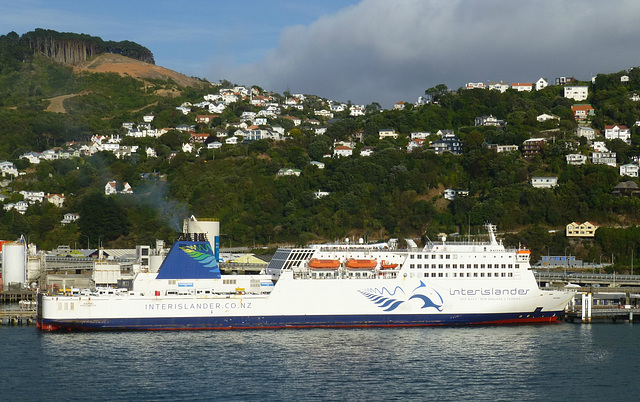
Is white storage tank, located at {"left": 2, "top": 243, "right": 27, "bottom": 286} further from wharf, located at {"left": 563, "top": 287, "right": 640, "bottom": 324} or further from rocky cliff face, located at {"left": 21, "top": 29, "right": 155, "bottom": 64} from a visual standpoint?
rocky cliff face, located at {"left": 21, "top": 29, "right": 155, "bottom": 64}

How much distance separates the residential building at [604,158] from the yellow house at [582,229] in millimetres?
15939

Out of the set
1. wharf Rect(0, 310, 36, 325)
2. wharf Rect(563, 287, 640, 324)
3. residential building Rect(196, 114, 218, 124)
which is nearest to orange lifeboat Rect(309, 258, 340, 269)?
wharf Rect(563, 287, 640, 324)

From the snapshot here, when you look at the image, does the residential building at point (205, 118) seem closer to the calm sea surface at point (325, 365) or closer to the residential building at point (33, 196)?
the residential building at point (33, 196)

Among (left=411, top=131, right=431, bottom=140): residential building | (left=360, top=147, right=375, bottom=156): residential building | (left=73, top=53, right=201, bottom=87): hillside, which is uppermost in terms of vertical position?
(left=73, top=53, right=201, bottom=87): hillside

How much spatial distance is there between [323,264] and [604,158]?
60146 mm

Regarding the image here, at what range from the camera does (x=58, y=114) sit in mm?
137875

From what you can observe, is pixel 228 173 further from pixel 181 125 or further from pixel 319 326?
pixel 319 326

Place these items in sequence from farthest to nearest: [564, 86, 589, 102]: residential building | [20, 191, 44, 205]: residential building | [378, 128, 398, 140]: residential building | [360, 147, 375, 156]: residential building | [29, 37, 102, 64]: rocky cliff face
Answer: [29, 37, 102, 64]: rocky cliff face, [564, 86, 589, 102]: residential building, [378, 128, 398, 140]: residential building, [360, 147, 375, 156]: residential building, [20, 191, 44, 205]: residential building

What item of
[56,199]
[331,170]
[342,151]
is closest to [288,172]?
[331,170]

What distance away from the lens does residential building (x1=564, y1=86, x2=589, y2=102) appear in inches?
4894

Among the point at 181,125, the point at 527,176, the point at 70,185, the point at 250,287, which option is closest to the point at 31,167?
the point at 70,185

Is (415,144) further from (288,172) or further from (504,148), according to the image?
(288,172)

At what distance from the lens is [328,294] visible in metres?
48.1

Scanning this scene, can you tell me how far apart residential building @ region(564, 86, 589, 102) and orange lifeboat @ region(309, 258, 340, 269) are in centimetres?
8482
